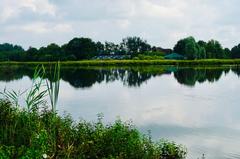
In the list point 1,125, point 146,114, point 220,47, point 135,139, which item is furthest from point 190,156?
point 220,47

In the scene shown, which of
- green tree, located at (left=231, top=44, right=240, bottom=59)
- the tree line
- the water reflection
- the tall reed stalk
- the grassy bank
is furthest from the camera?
green tree, located at (left=231, top=44, right=240, bottom=59)

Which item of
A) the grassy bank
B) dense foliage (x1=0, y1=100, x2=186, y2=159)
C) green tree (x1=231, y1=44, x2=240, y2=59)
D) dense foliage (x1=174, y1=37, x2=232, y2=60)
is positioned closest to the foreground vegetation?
dense foliage (x1=0, y1=100, x2=186, y2=159)

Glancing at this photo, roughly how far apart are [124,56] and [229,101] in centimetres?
9040

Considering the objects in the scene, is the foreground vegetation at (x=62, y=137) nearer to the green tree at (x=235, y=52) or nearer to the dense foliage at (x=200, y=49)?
the dense foliage at (x=200, y=49)

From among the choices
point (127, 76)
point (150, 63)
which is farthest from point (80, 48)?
point (127, 76)

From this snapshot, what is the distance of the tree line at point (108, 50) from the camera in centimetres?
9656

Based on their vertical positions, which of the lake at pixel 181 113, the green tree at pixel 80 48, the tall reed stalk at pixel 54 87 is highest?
the green tree at pixel 80 48

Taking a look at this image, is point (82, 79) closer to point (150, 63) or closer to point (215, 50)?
point (150, 63)

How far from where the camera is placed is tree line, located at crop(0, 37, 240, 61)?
96562mm

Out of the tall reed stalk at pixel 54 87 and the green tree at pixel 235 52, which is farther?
the green tree at pixel 235 52

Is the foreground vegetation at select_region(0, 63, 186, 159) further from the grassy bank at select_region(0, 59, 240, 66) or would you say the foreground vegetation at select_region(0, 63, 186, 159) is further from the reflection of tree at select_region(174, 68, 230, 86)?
the grassy bank at select_region(0, 59, 240, 66)

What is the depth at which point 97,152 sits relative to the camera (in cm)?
866

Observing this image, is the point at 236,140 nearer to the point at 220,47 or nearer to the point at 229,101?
the point at 229,101

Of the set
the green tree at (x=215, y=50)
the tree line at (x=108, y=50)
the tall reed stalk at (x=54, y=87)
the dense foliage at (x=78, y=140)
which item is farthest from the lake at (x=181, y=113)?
the green tree at (x=215, y=50)
